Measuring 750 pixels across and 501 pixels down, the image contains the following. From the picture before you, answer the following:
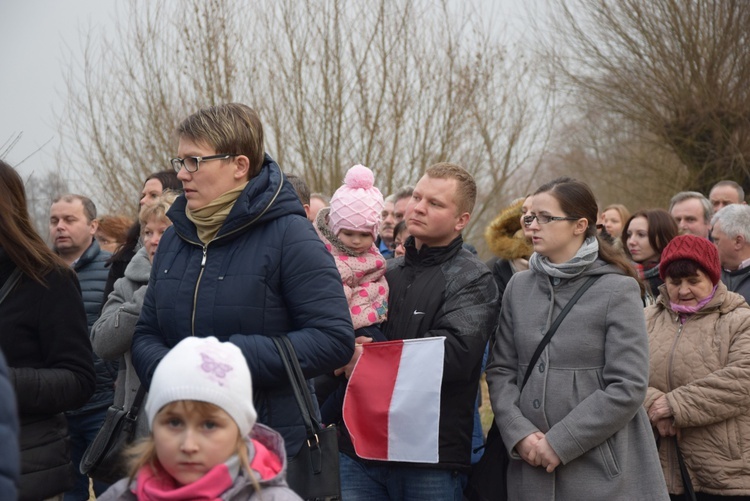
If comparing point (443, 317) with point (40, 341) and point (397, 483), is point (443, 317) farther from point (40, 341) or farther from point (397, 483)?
point (40, 341)

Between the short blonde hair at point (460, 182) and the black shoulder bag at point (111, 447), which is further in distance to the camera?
the short blonde hair at point (460, 182)

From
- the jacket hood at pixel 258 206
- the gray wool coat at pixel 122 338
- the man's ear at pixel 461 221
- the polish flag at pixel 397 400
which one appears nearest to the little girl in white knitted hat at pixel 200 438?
the jacket hood at pixel 258 206

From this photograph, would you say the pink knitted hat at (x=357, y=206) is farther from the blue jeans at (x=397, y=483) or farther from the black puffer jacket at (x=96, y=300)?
the black puffer jacket at (x=96, y=300)

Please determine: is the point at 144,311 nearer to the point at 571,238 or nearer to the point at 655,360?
the point at 571,238

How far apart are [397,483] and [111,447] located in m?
1.29

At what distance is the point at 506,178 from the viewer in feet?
45.9

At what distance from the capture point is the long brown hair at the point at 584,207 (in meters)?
4.07

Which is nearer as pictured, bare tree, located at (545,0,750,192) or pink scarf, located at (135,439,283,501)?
pink scarf, located at (135,439,283,501)

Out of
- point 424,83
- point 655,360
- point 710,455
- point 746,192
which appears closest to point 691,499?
point 710,455

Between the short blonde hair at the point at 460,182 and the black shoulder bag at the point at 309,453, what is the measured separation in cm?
152

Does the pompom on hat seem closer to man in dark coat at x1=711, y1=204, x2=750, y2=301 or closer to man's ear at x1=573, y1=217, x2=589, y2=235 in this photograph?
man's ear at x1=573, y1=217, x2=589, y2=235

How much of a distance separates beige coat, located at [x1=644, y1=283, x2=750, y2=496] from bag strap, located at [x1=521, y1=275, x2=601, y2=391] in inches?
39.7

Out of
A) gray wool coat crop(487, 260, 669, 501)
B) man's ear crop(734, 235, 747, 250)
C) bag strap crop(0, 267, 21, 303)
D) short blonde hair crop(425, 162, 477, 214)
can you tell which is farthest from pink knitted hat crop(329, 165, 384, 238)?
man's ear crop(734, 235, 747, 250)

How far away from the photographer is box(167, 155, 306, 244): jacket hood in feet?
10.5
